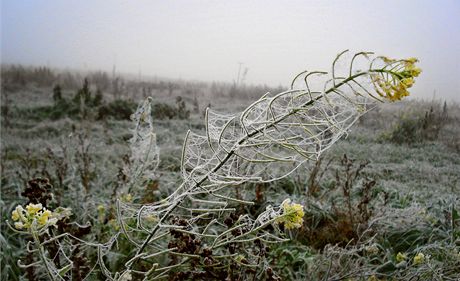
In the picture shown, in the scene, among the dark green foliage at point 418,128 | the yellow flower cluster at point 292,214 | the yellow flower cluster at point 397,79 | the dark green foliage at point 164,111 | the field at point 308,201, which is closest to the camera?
the yellow flower cluster at point 397,79

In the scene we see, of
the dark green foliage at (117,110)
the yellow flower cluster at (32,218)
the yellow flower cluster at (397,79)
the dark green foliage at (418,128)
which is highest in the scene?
the yellow flower cluster at (397,79)

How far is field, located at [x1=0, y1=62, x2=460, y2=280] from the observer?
1.20 m

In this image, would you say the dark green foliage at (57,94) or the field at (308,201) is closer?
the field at (308,201)

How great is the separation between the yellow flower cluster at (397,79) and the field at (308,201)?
14.7 inches

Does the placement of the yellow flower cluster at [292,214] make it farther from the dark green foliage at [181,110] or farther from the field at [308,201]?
the dark green foliage at [181,110]

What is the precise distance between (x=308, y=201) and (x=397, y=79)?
1275mm

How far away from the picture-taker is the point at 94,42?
9.23 feet

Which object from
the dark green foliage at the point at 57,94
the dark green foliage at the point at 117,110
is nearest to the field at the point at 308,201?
the dark green foliage at the point at 117,110

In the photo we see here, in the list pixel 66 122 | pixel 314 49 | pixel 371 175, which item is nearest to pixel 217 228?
pixel 371 175

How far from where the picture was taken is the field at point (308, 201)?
3.95ft

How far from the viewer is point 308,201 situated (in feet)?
6.18

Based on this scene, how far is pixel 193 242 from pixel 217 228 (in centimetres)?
96

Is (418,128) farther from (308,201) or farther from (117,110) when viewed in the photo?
(117,110)

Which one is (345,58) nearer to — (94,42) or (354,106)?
(354,106)
